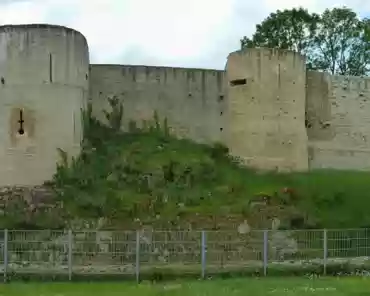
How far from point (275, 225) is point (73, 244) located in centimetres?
614

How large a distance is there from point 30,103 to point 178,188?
4.72 meters

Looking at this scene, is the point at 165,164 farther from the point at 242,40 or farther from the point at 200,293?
the point at 242,40

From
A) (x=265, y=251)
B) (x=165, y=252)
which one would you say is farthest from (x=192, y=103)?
(x=265, y=251)

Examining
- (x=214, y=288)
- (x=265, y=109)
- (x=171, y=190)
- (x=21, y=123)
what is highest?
(x=265, y=109)

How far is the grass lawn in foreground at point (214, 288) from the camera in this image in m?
14.2

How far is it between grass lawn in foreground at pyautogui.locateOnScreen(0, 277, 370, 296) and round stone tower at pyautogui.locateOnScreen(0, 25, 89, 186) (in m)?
6.92

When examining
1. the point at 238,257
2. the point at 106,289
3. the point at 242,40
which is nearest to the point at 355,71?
the point at 242,40

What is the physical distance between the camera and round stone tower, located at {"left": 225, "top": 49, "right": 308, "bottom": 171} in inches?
1026

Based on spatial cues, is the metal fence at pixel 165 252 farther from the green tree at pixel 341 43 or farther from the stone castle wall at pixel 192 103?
the green tree at pixel 341 43

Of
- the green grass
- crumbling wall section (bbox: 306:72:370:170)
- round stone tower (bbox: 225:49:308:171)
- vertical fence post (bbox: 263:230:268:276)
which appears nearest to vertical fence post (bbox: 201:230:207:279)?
vertical fence post (bbox: 263:230:268:276)

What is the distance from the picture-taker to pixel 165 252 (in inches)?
683

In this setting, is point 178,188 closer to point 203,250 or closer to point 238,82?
point 203,250

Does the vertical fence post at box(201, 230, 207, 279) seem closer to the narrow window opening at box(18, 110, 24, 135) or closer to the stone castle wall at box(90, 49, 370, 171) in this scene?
the narrow window opening at box(18, 110, 24, 135)

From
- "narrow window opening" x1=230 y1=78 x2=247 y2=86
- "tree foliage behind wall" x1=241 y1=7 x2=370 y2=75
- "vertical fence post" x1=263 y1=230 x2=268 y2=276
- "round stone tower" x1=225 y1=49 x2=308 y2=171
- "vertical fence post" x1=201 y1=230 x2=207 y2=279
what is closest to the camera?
"vertical fence post" x1=201 y1=230 x2=207 y2=279
